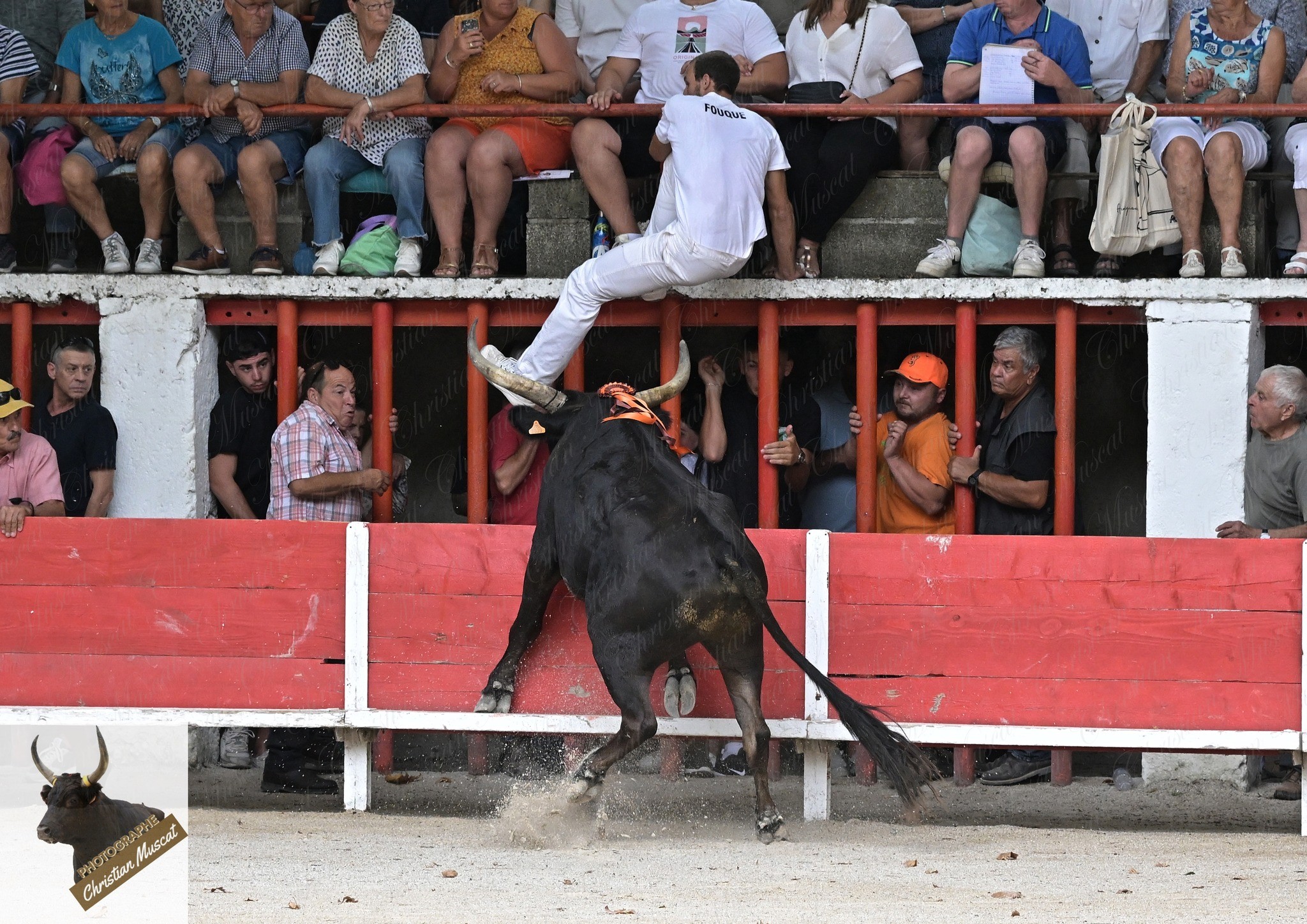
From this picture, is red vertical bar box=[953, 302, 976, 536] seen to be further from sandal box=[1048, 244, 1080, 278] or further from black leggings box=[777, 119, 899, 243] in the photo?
black leggings box=[777, 119, 899, 243]

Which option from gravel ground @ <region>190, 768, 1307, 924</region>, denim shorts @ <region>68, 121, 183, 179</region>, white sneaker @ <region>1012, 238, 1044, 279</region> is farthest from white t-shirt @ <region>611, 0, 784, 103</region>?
gravel ground @ <region>190, 768, 1307, 924</region>

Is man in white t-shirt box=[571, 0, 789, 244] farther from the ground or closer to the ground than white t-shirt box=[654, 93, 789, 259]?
farther from the ground

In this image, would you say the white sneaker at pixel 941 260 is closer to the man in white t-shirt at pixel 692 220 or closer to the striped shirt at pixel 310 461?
the man in white t-shirt at pixel 692 220

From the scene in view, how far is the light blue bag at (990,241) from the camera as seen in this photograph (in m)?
7.15

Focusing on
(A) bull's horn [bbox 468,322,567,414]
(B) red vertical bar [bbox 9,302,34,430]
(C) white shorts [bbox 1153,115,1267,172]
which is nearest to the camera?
(A) bull's horn [bbox 468,322,567,414]

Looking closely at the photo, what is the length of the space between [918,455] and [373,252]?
259cm

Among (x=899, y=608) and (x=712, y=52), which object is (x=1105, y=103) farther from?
(x=899, y=608)

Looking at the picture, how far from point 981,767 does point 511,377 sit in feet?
9.29

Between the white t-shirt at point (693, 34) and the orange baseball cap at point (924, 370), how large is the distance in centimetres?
151

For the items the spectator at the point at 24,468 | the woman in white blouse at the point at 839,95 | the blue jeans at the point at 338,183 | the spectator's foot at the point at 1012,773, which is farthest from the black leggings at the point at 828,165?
the spectator at the point at 24,468

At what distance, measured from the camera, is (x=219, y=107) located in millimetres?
7336

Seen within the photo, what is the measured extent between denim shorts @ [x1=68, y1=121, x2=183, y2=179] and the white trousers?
2093 mm

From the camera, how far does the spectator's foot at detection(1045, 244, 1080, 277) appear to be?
7.16 m

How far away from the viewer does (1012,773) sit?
7.12 metres
